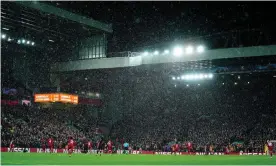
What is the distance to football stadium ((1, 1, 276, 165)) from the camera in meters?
38.4

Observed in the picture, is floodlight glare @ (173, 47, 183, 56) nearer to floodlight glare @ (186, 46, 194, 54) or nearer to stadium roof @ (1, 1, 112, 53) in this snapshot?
floodlight glare @ (186, 46, 194, 54)

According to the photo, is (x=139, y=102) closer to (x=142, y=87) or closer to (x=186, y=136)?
(x=142, y=87)

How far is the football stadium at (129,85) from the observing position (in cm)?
3844

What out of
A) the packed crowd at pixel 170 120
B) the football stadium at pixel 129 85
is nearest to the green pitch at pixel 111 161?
the football stadium at pixel 129 85

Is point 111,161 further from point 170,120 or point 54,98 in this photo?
point 170,120

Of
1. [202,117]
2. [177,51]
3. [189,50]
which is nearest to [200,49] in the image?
[189,50]

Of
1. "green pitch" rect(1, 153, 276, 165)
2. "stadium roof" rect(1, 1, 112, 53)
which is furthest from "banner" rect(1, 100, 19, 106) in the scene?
"green pitch" rect(1, 153, 276, 165)

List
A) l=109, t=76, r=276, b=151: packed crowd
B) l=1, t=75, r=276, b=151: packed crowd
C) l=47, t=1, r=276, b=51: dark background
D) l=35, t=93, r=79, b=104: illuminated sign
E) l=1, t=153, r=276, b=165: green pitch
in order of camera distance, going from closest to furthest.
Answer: l=1, t=153, r=276, b=165: green pitch, l=47, t=1, r=276, b=51: dark background, l=1, t=75, r=276, b=151: packed crowd, l=109, t=76, r=276, b=151: packed crowd, l=35, t=93, r=79, b=104: illuminated sign

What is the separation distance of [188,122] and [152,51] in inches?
550

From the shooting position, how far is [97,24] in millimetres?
43281

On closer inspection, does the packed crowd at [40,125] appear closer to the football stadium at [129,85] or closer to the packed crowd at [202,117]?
the football stadium at [129,85]

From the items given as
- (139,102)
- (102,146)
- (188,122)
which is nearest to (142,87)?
(139,102)

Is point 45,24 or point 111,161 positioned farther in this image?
point 45,24

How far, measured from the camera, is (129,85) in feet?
192
